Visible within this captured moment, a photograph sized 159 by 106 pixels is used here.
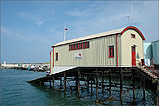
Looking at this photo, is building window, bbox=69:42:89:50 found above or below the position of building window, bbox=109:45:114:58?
above

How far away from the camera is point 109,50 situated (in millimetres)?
16344

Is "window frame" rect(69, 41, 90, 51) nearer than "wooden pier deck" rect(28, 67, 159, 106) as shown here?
No

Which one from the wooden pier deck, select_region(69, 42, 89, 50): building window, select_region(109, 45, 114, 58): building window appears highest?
select_region(69, 42, 89, 50): building window

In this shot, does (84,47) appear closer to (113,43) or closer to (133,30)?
(113,43)

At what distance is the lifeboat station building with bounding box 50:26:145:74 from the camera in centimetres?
1545

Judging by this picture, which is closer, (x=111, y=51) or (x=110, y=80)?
(x=111, y=51)

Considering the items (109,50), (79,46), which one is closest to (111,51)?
(109,50)

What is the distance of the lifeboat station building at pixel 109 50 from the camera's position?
608 inches

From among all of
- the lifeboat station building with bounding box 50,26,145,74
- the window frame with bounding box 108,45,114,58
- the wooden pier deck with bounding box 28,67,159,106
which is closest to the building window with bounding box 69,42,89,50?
the lifeboat station building with bounding box 50,26,145,74

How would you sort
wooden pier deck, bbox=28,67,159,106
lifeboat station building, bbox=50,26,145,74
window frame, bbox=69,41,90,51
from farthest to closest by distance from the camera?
window frame, bbox=69,41,90,51 < lifeboat station building, bbox=50,26,145,74 < wooden pier deck, bbox=28,67,159,106

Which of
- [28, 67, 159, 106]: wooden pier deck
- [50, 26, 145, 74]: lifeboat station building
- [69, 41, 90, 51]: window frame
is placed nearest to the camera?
[28, 67, 159, 106]: wooden pier deck

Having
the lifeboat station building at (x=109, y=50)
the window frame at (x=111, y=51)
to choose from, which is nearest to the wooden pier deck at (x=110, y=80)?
the lifeboat station building at (x=109, y=50)

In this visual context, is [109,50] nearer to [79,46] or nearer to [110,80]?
[79,46]

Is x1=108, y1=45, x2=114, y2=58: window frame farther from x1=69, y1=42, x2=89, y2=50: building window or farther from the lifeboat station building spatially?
x1=69, y1=42, x2=89, y2=50: building window
